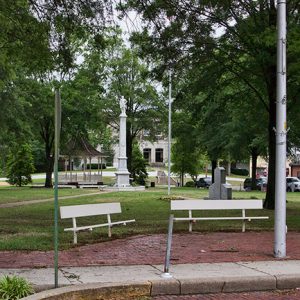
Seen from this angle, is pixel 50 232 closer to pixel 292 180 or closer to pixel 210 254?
pixel 210 254

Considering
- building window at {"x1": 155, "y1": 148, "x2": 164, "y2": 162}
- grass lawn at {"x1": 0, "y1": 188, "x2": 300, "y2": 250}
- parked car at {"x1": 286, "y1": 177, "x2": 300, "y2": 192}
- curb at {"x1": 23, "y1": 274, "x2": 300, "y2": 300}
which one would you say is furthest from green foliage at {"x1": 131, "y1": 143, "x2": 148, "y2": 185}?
building window at {"x1": 155, "y1": 148, "x2": 164, "y2": 162}

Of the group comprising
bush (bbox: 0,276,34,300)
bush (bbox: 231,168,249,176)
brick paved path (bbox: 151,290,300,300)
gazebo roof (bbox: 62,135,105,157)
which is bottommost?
brick paved path (bbox: 151,290,300,300)

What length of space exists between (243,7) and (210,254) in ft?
38.4

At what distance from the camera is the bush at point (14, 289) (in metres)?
6.64

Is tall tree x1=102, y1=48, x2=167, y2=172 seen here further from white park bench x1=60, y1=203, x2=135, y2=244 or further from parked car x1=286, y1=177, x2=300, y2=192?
white park bench x1=60, y1=203, x2=135, y2=244

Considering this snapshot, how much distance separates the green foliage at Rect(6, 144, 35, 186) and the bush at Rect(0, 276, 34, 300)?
1755 inches

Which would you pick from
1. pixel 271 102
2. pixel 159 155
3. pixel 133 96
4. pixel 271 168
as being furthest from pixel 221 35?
pixel 159 155

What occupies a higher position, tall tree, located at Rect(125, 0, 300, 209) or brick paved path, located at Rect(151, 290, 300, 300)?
tall tree, located at Rect(125, 0, 300, 209)

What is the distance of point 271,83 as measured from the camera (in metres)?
19.9

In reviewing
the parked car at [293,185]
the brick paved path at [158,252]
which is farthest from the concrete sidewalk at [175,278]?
the parked car at [293,185]

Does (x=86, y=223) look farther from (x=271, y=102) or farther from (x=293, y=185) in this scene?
(x=293, y=185)

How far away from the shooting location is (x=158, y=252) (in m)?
10.5

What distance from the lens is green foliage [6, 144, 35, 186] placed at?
51.1 m

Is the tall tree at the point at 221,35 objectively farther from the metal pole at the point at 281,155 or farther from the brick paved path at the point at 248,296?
the brick paved path at the point at 248,296
